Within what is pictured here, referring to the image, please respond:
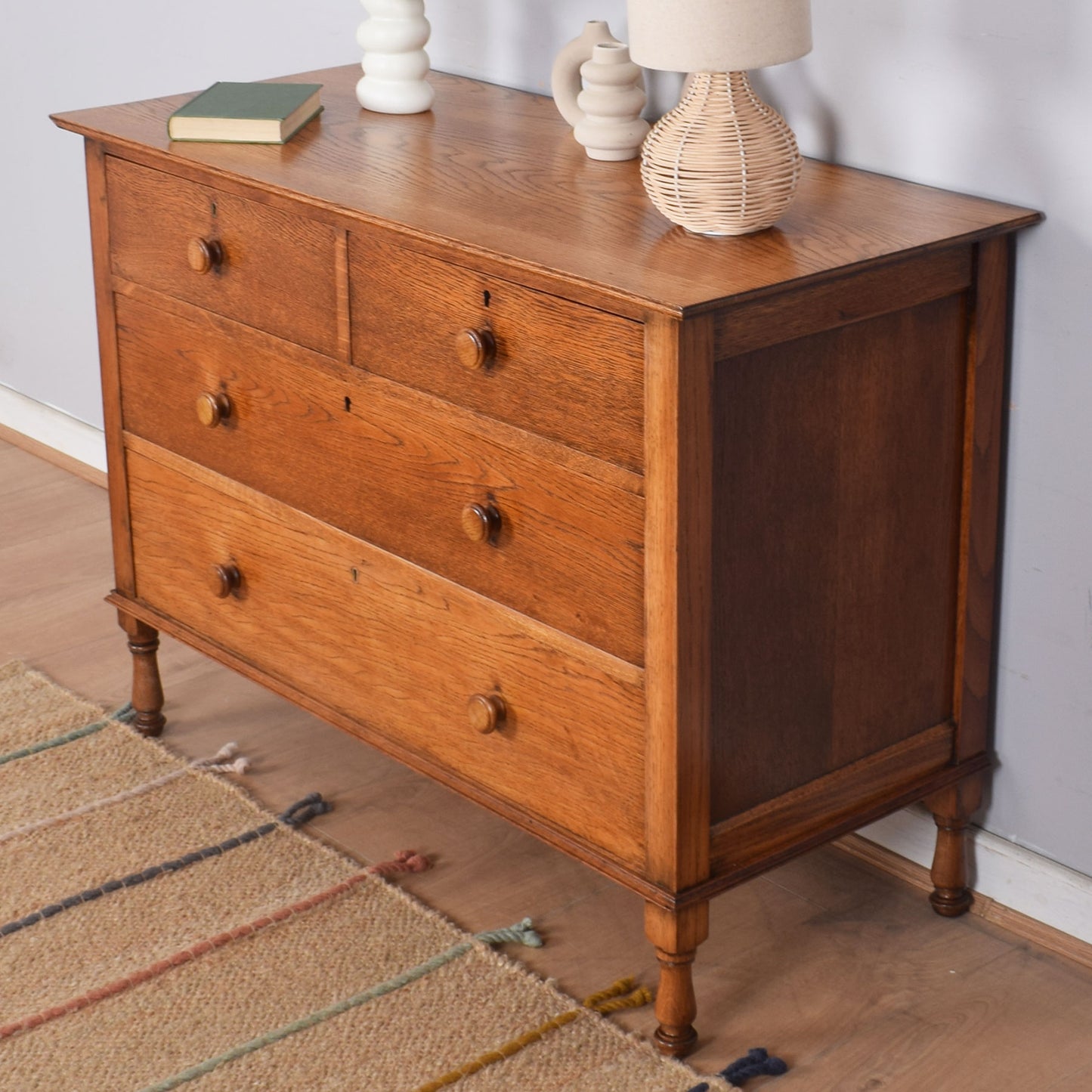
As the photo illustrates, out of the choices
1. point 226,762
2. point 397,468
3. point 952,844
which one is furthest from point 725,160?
point 226,762

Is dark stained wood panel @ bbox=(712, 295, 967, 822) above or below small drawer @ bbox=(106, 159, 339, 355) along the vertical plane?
below

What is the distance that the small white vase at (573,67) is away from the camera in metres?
2.00

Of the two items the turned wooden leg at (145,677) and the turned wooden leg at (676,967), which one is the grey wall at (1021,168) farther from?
the turned wooden leg at (145,677)

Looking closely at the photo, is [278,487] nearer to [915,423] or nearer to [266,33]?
[915,423]

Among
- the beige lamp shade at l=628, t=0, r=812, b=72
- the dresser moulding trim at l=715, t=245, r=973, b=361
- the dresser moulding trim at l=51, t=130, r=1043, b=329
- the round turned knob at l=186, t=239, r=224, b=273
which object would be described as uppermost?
the beige lamp shade at l=628, t=0, r=812, b=72

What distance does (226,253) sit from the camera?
2064 millimetres

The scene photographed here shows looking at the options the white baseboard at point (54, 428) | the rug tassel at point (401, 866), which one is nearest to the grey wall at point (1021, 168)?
the rug tassel at point (401, 866)

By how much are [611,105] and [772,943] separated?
1028mm

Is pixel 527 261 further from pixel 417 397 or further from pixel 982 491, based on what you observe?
pixel 982 491

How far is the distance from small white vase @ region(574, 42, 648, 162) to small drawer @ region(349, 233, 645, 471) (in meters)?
0.32

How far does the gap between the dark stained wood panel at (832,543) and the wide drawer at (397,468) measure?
0.12m

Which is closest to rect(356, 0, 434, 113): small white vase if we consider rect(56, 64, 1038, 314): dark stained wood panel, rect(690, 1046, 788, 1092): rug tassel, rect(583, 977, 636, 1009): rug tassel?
rect(56, 64, 1038, 314): dark stained wood panel

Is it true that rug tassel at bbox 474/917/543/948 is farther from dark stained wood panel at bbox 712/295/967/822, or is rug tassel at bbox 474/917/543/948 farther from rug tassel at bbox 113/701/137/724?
rug tassel at bbox 113/701/137/724

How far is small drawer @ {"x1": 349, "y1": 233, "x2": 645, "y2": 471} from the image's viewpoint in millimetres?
1617
